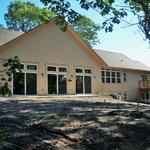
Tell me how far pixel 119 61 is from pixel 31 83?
14.3 meters

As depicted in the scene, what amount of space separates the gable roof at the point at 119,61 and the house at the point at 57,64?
24 centimetres

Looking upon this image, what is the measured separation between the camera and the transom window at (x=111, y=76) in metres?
33.6

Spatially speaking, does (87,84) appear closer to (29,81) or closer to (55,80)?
(55,80)


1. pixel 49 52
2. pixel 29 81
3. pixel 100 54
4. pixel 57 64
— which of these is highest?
pixel 100 54

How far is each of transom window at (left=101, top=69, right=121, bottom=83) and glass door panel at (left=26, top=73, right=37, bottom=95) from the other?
9.36m

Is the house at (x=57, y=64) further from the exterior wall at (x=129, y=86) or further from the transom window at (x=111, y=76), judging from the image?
the exterior wall at (x=129, y=86)

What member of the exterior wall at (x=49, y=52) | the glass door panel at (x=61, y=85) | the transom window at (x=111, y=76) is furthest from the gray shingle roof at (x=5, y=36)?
the transom window at (x=111, y=76)

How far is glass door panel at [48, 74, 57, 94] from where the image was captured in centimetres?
2716

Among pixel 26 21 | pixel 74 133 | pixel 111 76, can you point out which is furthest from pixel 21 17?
pixel 74 133

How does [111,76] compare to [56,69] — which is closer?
[56,69]

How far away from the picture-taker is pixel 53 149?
7.03 meters

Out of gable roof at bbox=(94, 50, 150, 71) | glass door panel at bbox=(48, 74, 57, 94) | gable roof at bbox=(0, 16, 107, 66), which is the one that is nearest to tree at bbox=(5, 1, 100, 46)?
gable roof at bbox=(94, 50, 150, 71)

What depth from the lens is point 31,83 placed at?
25.8 metres

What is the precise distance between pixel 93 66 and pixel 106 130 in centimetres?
2216
